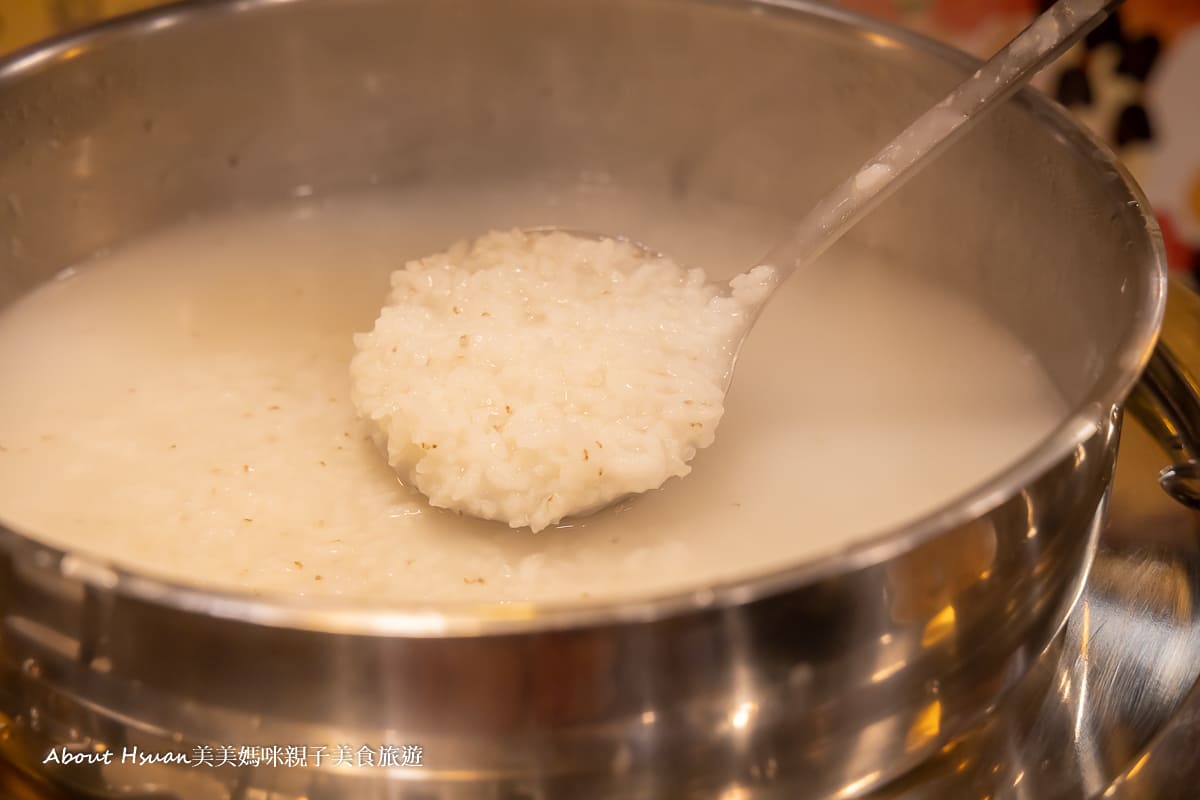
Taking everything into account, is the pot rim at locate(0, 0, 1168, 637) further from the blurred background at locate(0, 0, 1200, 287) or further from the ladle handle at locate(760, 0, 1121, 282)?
the blurred background at locate(0, 0, 1200, 287)

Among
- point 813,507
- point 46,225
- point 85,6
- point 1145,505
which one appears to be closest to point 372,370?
point 813,507

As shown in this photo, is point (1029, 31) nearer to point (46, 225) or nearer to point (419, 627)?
point (419, 627)

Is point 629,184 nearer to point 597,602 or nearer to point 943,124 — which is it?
point 943,124

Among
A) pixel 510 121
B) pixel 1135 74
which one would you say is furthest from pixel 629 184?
pixel 1135 74

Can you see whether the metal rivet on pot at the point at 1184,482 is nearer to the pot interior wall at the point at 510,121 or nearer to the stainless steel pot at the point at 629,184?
the stainless steel pot at the point at 629,184

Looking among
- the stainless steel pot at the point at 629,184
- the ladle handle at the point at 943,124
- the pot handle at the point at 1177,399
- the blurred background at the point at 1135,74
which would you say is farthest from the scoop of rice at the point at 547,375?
the blurred background at the point at 1135,74

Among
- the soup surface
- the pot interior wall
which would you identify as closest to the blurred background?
the pot interior wall
